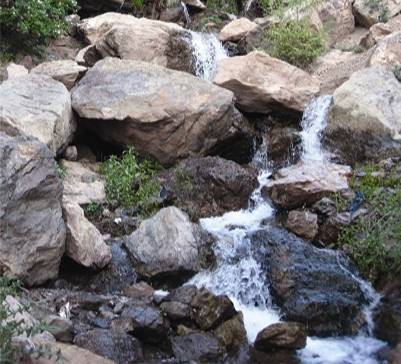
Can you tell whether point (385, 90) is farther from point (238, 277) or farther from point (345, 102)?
point (238, 277)

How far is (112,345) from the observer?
5418 mm

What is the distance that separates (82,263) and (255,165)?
145 inches

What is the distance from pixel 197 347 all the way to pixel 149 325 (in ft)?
1.54

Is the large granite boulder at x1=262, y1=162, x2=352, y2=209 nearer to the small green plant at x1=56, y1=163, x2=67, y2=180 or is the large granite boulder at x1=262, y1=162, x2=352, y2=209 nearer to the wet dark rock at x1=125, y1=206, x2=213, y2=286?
the wet dark rock at x1=125, y1=206, x2=213, y2=286

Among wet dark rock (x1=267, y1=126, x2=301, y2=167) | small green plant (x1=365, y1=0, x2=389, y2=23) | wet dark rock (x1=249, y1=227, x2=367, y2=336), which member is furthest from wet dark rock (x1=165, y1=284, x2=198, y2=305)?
small green plant (x1=365, y1=0, x2=389, y2=23)

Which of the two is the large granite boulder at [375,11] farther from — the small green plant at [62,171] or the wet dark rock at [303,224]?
the small green plant at [62,171]

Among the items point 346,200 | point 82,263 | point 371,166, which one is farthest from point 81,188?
point 371,166

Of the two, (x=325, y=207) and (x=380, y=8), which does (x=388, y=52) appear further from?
(x=325, y=207)

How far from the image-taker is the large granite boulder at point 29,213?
5941mm

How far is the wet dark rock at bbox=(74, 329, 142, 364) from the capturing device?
17.5 ft

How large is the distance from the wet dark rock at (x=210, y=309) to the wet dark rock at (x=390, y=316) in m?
1.46

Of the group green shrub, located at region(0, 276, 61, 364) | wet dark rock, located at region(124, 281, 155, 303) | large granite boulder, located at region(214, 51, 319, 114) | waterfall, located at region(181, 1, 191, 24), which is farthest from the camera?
waterfall, located at region(181, 1, 191, 24)

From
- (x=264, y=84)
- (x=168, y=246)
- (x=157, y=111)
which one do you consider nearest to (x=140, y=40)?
(x=264, y=84)

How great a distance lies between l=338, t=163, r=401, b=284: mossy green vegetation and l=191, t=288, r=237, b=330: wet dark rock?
1.74 metres
